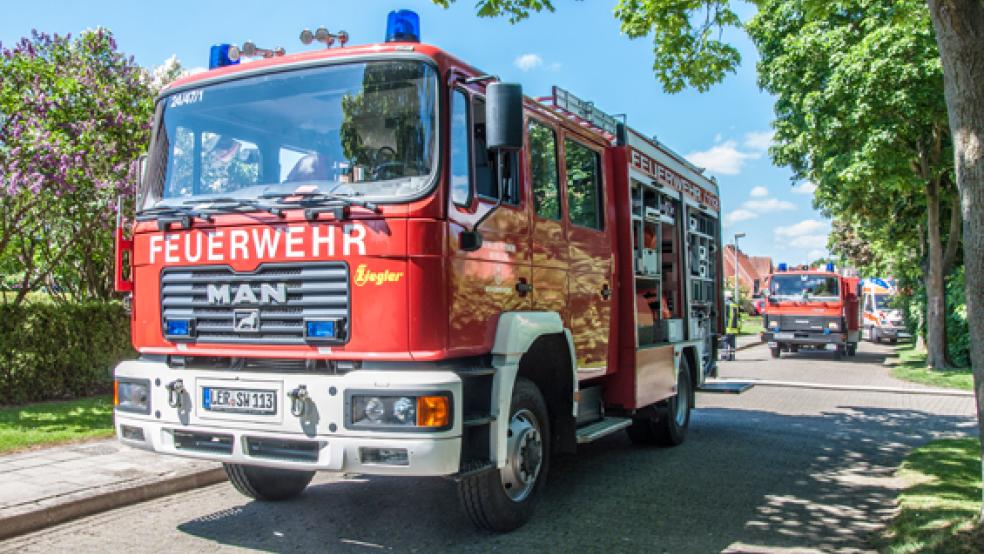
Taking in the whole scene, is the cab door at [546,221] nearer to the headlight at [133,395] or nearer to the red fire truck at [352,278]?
the red fire truck at [352,278]

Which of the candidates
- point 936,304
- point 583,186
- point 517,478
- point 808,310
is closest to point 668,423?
point 583,186

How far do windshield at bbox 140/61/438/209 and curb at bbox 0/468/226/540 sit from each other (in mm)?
2203

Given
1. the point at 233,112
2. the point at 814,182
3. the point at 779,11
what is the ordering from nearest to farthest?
the point at 233,112 < the point at 779,11 < the point at 814,182

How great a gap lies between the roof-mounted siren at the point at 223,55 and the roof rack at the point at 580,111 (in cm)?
228

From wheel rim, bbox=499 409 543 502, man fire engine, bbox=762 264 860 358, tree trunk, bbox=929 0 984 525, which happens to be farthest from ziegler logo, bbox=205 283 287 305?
man fire engine, bbox=762 264 860 358

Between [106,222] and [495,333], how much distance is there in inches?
329

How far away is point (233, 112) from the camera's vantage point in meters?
5.28

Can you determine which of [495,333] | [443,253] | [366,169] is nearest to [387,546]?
[495,333]

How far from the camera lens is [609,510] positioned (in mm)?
5961

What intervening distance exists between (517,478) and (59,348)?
24.8ft

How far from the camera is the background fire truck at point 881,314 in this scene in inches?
1271

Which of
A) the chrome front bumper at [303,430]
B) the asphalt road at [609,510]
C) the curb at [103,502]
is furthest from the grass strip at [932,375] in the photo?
the chrome front bumper at [303,430]

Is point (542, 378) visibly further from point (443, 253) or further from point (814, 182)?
point (814, 182)

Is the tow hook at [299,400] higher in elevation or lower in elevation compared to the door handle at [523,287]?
lower
